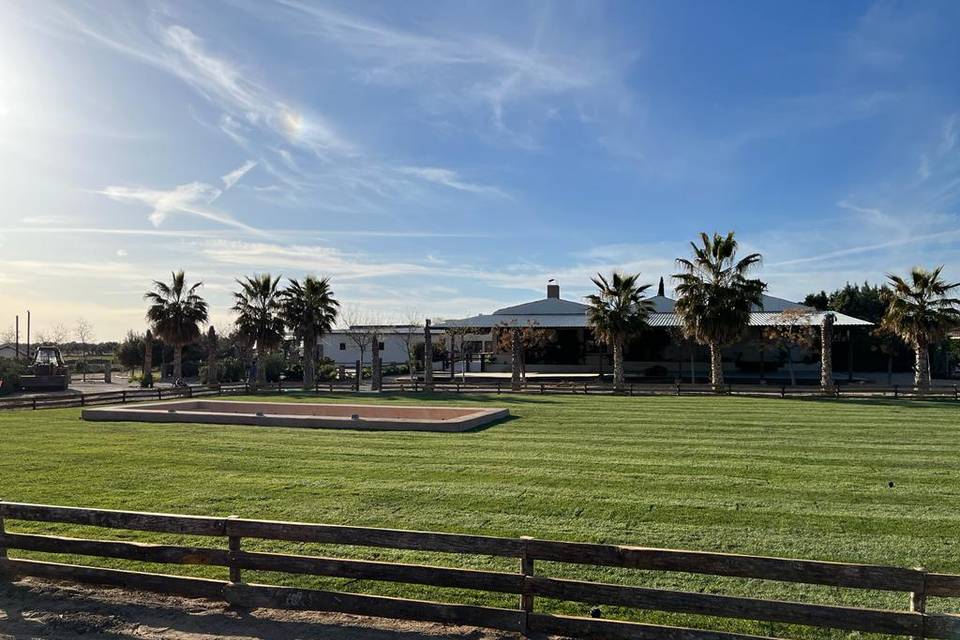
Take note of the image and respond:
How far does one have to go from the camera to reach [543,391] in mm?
34406

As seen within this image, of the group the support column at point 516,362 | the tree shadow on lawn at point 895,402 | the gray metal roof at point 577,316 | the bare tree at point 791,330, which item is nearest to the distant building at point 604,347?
the gray metal roof at point 577,316

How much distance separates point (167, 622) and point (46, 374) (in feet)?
144

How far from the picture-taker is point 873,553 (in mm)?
Result: 8156

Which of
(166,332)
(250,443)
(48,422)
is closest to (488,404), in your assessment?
(250,443)

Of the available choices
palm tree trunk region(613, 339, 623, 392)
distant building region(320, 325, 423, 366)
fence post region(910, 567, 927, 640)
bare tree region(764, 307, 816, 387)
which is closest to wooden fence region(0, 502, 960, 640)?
fence post region(910, 567, 927, 640)

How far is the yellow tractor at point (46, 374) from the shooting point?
137ft

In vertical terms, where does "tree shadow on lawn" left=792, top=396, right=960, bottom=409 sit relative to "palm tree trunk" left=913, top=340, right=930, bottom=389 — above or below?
below

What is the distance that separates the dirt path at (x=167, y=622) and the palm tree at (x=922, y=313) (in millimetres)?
31150

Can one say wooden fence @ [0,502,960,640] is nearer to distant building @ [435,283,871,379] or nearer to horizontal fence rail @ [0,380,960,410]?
horizontal fence rail @ [0,380,960,410]

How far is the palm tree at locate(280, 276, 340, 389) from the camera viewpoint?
41.3 metres

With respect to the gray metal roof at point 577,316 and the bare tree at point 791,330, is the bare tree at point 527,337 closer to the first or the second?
the gray metal roof at point 577,316

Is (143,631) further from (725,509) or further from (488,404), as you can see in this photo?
(488,404)

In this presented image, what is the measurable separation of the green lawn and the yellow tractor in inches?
962

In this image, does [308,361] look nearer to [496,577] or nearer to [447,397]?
[447,397]
